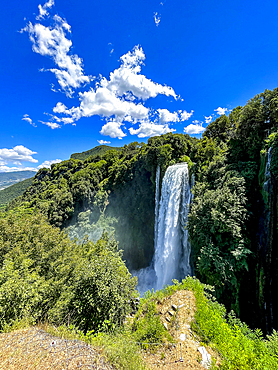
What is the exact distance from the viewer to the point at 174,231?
15180 millimetres

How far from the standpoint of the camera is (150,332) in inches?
176

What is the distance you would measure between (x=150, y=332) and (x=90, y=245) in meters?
8.02

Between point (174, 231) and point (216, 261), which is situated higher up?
point (216, 261)

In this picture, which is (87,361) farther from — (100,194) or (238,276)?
(100,194)

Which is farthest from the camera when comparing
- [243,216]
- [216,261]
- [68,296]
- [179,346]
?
[243,216]

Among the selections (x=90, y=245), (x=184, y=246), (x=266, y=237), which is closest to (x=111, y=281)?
(x=90, y=245)

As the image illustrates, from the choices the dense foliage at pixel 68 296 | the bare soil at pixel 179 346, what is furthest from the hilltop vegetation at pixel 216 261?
the bare soil at pixel 179 346

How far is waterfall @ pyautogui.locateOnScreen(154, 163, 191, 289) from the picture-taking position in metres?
14.5

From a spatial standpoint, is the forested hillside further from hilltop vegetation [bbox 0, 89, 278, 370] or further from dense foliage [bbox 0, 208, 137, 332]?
dense foliage [bbox 0, 208, 137, 332]

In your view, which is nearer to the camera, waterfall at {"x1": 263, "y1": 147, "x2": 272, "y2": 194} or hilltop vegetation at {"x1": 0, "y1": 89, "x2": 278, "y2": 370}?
hilltop vegetation at {"x1": 0, "y1": 89, "x2": 278, "y2": 370}

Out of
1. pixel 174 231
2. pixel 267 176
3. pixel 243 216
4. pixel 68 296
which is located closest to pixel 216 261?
pixel 243 216

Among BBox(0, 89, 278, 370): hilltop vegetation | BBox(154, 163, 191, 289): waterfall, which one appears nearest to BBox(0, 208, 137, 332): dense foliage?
BBox(0, 89, 278, 370): hilltop vegetation

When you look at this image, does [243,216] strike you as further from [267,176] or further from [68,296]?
[68,296]

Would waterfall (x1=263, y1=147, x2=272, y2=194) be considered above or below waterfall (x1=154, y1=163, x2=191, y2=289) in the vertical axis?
above
